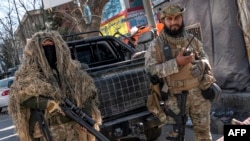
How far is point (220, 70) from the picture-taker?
6.54 metres

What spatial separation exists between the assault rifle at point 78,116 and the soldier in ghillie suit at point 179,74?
37.1 inches

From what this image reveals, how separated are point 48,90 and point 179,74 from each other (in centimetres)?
136

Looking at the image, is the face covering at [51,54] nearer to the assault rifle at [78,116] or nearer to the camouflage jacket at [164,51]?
the assault rifle at [78,116]

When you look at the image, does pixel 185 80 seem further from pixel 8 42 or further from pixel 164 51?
pixel 8 42

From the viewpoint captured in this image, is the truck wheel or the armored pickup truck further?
the truck wheel

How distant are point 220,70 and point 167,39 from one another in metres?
3.19

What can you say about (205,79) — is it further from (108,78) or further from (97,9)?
(97,9)

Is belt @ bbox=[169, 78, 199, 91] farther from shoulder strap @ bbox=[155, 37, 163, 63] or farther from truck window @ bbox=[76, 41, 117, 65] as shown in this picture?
truck window @ bbox=[76, 41, 117, 65]

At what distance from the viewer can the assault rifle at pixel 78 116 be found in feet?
9.75

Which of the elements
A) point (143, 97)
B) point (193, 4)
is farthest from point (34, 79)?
point (193, 4)

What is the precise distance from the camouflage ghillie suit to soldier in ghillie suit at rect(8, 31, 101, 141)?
2.56 ft

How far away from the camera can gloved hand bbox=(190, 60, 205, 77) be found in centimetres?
353

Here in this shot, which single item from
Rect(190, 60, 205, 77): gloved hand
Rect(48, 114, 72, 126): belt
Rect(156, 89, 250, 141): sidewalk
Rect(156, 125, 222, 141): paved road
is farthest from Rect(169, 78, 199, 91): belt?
Rect(156, 89, 250, 141): sidewalk

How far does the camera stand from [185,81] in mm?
3629
